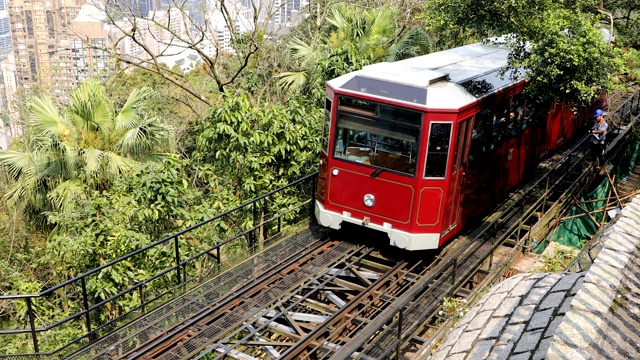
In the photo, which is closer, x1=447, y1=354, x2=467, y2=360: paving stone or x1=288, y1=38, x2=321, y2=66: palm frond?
x1=447, y1=354, x2=467, y2=360: paving stone

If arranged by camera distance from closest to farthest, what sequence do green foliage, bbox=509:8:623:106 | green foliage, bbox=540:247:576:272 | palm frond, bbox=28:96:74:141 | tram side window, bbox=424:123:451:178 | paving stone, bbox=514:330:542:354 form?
1. paving stone, bbox=514:330:542:354
2. tram side window, bbox=424:123:451:178
3. green foliage, bbox=540:247:576:272
4. green foliage, bbox=509:8:623:106
5. palm frond, bbox=28:96:74:141

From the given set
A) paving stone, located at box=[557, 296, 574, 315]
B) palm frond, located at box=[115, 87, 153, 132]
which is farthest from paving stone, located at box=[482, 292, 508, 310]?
palm frond, located at box=[115, 87, 153, 132]

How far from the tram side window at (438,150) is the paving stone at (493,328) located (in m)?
4.58

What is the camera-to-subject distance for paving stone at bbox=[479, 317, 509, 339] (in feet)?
15.3

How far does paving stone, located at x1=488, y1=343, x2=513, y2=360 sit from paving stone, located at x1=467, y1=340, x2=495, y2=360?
0.05 meters

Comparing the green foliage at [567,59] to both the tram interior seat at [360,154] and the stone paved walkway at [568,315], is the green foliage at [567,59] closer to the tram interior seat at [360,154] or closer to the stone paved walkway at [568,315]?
the tram interior seat at [360,154]

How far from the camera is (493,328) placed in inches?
188

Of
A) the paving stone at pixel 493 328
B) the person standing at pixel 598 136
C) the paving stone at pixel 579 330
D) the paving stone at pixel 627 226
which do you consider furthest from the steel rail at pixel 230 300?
the person standing at pixel 598 136

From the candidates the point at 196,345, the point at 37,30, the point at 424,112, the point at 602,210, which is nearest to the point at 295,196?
the point at 424,112

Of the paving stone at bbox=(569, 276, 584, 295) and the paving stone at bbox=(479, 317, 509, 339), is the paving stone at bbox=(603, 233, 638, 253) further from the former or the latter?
the paving stone at bbox=(479, 317, 509, 339)

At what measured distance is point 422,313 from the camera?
818 centimetres

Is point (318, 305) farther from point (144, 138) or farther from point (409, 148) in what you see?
point (144, 138)

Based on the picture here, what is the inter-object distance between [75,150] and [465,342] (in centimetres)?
846

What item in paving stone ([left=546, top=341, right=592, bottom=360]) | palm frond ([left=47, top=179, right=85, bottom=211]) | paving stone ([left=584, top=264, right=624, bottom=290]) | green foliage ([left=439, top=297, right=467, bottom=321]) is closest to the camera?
paving stone ([left=546, top=341, right=592, bottom=360])
